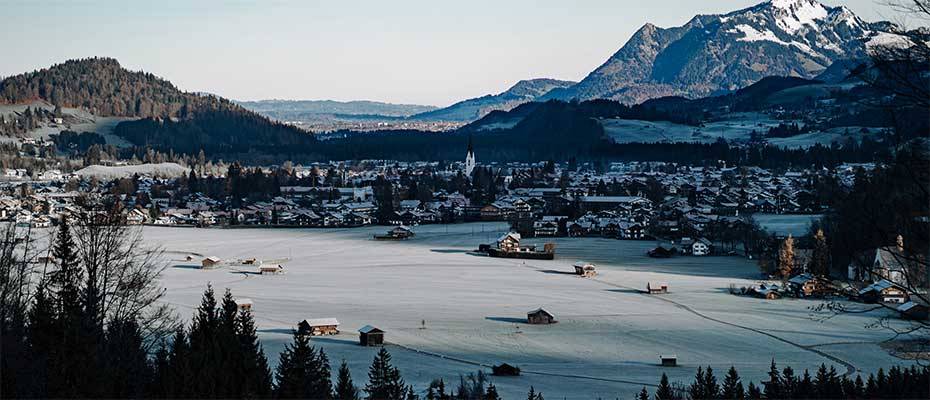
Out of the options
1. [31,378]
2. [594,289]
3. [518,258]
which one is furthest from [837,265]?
[31,378]

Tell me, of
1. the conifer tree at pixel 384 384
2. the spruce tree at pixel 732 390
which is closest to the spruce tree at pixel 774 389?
the spruce tree at pixel 732 390

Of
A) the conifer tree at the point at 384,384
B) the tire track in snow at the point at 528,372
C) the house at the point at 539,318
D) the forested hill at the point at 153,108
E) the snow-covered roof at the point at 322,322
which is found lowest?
the tire track in snow at the point at 528,372

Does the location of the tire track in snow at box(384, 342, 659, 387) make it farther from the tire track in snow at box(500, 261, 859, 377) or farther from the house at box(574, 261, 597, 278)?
the house at box(574, 261, 597, 278)

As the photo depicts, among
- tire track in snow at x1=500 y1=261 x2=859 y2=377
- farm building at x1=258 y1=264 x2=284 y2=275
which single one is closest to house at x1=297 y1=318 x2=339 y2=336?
tire track in snow at x1=500 y1=261 x2=859 y2=377

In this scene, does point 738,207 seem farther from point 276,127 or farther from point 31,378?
point 276,127

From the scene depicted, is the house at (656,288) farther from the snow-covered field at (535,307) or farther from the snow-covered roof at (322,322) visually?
the snow-covered roof at (322,322)

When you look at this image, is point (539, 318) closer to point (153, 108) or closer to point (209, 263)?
point (209, 263)
